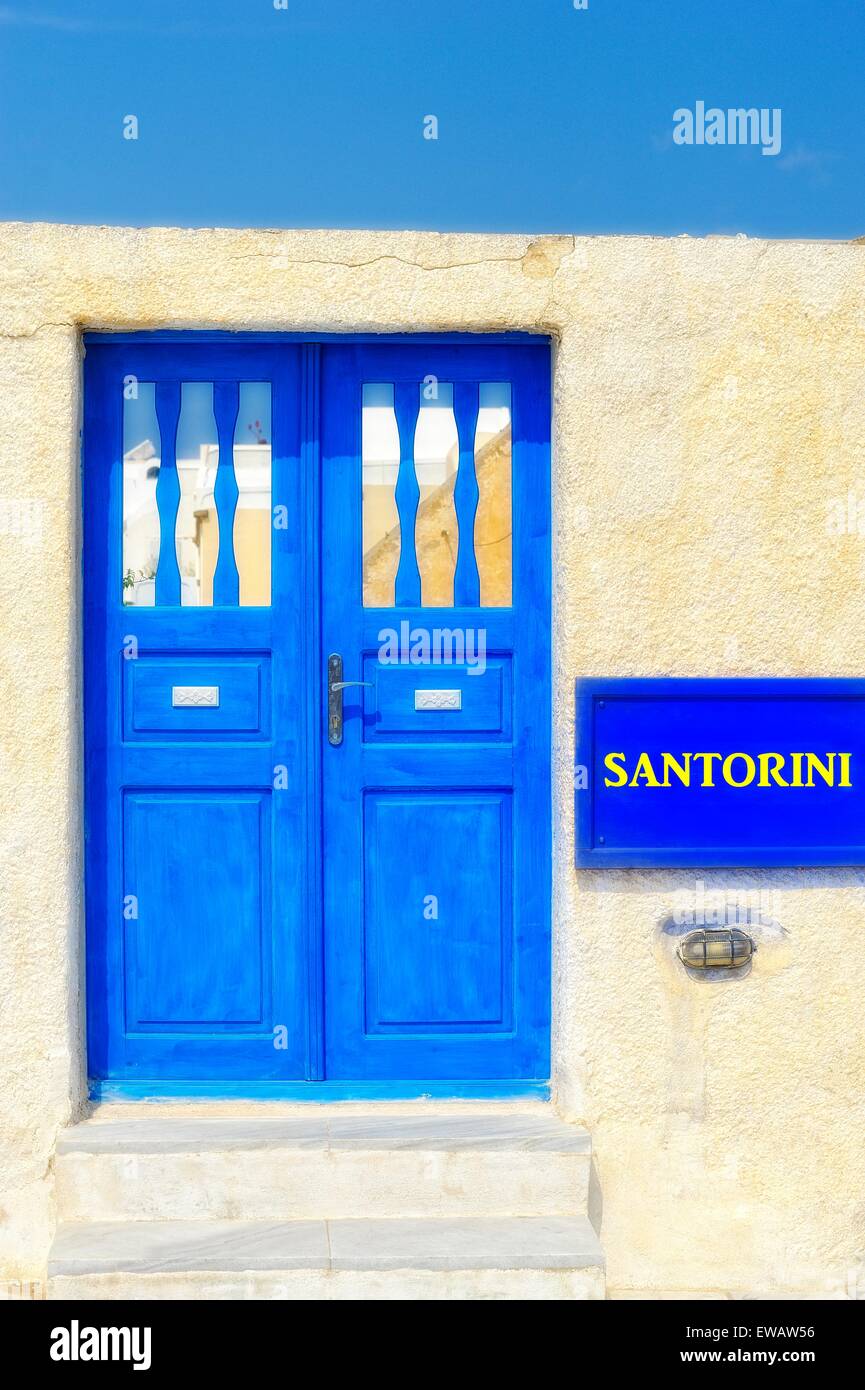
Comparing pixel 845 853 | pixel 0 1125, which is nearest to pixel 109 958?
pixel 0 1125

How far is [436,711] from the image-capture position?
3.90 m

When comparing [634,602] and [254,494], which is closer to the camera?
[634,602]

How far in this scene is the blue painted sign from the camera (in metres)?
3.75

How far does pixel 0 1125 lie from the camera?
3691 millimetres

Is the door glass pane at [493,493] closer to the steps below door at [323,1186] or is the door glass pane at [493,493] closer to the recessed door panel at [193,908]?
the recessed door panel at [193,908]

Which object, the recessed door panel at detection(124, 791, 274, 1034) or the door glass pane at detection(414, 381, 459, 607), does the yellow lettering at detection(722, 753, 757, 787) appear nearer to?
the door glass pane at detection(414, 381, 459, 607)

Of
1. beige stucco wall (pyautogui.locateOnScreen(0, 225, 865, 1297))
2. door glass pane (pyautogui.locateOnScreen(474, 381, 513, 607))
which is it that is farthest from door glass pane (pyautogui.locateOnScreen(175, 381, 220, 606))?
door glass pane (pyautogui.locateOnScreen(474, 381, 513, 607))

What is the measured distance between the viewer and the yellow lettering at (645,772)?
3762 millimetres

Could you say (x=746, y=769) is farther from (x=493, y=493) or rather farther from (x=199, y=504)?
(x=199, y=504)

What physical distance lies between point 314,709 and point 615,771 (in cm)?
89

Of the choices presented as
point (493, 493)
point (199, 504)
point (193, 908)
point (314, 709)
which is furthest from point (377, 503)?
point (193, 908)

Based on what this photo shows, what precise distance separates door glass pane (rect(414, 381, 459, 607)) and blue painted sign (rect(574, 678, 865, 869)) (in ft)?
1.79

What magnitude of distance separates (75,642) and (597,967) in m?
1.75
